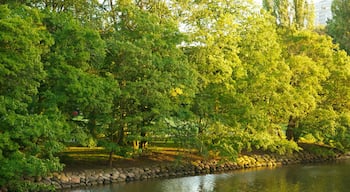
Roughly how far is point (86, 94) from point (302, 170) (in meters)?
14.4

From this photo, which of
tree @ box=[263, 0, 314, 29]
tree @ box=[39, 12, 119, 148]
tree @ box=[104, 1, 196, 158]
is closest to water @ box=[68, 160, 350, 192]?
tree @ box=[104, 1, 196, 158]

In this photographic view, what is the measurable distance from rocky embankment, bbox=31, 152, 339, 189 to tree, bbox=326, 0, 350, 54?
55.6 feet

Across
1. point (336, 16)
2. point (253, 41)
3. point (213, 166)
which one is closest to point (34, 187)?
point (213, 166)

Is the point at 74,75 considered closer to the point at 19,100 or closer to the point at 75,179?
the point at 19,100

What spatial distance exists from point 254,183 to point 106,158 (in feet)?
25.9

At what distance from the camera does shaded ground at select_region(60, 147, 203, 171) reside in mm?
24641

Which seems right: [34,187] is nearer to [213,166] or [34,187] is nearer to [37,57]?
[37,57]

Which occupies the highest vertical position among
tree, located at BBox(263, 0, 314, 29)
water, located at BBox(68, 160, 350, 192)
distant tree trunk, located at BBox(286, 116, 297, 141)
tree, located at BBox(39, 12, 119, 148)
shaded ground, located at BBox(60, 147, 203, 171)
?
tree, located at BBox(263, 0, 314, 29)

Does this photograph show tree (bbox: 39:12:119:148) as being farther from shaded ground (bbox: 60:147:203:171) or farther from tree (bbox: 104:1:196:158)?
shaded ground (bbox: 60:147:203:171)

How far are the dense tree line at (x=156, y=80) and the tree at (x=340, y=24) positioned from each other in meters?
12.7

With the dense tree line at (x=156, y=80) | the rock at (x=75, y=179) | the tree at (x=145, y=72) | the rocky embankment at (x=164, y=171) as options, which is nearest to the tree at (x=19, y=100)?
the dense tree line at (x=156, y=80)

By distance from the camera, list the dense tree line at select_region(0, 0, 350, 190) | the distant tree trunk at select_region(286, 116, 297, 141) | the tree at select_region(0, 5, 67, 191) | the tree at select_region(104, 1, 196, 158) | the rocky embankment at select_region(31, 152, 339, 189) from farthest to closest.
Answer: the distant tree trunk at select_region(286, 116, 297, 141), the tree at select_region(104, 1, 196, 158), the rocky embankment at select_region(31, 152, 339, 189), the dense tree line at select_region(0, 0, 350, 190), the tree at select_region(0, 5, 67, 191)

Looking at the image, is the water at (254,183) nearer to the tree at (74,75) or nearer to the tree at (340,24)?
the tree at (74,75)

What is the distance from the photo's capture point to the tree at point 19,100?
17.3 metres
